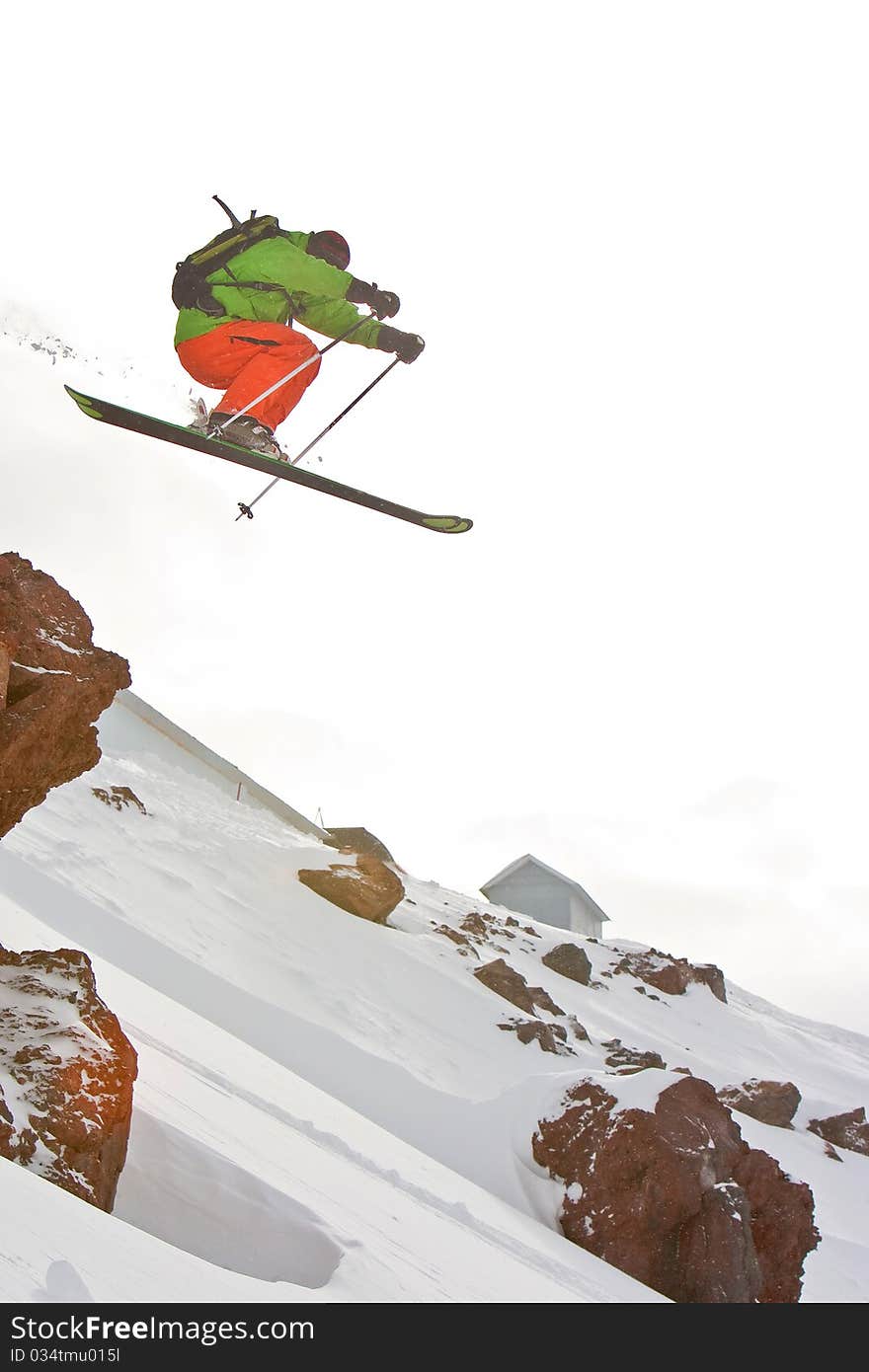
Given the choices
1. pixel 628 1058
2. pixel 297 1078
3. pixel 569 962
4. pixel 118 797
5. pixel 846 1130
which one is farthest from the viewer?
pixel 569 962

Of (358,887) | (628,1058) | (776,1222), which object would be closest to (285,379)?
(776,1222)

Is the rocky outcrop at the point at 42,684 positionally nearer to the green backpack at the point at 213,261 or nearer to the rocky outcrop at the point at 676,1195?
the green backpack at the point at 213,261

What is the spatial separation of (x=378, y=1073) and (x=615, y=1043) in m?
7.29

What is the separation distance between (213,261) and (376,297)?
1006 millimetres

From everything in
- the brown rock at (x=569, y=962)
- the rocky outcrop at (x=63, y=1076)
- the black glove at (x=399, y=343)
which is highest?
the black glove at (x=399, y=343)

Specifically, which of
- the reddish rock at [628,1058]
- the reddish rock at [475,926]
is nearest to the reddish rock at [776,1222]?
the reddish rock at [628,1058]

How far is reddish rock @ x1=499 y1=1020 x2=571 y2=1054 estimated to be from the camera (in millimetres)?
11867

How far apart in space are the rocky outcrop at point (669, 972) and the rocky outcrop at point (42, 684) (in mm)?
18799

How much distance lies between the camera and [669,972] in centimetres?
2253

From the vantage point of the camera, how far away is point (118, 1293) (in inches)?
83.9

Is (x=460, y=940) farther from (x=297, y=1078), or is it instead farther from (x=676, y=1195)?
(x=676, y=1195)

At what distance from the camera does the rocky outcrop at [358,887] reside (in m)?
14.0

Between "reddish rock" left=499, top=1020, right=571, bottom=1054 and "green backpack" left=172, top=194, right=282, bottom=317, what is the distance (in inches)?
358
